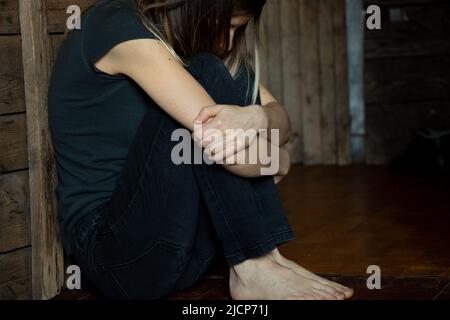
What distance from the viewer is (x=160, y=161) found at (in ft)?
6.74

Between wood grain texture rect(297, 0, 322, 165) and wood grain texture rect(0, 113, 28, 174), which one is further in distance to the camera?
wood grain texture rect(297, 0, 322, 165)

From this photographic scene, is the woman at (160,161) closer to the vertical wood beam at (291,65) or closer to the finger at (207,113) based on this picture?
the finger at (207,113)

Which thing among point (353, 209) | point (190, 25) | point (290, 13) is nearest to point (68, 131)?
point (190, 25)

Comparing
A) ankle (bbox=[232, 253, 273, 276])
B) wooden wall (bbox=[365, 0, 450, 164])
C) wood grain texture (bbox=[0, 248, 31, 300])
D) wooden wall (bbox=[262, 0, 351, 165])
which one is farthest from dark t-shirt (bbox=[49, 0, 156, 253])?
wooden wall (bbox=[365, 0, 450, 164])

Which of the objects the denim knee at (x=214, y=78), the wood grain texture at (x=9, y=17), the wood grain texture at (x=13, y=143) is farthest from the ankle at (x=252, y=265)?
the wood grain texture at (x=9, y=17)

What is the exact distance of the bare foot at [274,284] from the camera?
212 cm

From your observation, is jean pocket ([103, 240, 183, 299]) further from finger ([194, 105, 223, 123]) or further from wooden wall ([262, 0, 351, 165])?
wooden wall ([262, 0, 351, 165])

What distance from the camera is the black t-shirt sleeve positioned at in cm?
207

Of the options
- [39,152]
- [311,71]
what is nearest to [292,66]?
[311,71]

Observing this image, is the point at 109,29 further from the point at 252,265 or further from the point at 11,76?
the point at 252,265

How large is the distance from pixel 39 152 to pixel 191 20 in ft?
1.80

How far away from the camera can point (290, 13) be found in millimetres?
5016

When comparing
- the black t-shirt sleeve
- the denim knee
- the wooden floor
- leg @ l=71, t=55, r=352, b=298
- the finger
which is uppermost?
the black t-shirt sleeve
